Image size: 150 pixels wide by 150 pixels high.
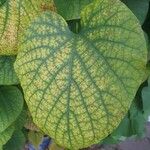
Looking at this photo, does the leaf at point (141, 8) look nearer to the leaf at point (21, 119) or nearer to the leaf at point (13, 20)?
the leaf at point (13, 20)

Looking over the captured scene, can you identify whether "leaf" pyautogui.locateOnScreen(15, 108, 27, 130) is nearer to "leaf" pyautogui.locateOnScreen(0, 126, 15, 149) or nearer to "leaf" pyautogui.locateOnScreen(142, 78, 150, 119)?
"leaf" pyautogui.locateOnScreen(0, 126, 15, 149)

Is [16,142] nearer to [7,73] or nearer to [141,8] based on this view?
[7,73]

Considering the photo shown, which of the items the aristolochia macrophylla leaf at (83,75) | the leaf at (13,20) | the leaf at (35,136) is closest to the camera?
the aristolochia macrophylla leaf at (83,75)

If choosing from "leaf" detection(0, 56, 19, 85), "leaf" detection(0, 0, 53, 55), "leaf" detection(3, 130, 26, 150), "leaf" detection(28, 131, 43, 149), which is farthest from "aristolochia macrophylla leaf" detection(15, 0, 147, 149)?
"leaf" detection(28, 131, 43, 149)

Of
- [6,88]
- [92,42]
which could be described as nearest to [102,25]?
[92,42]

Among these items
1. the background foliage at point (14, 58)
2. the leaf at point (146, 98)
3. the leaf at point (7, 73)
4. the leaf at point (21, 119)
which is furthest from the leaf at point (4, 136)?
the leaf at point (146, 98)

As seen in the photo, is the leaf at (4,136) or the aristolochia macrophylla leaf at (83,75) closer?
the aristolochia macrophylla leaf at (83,75)
